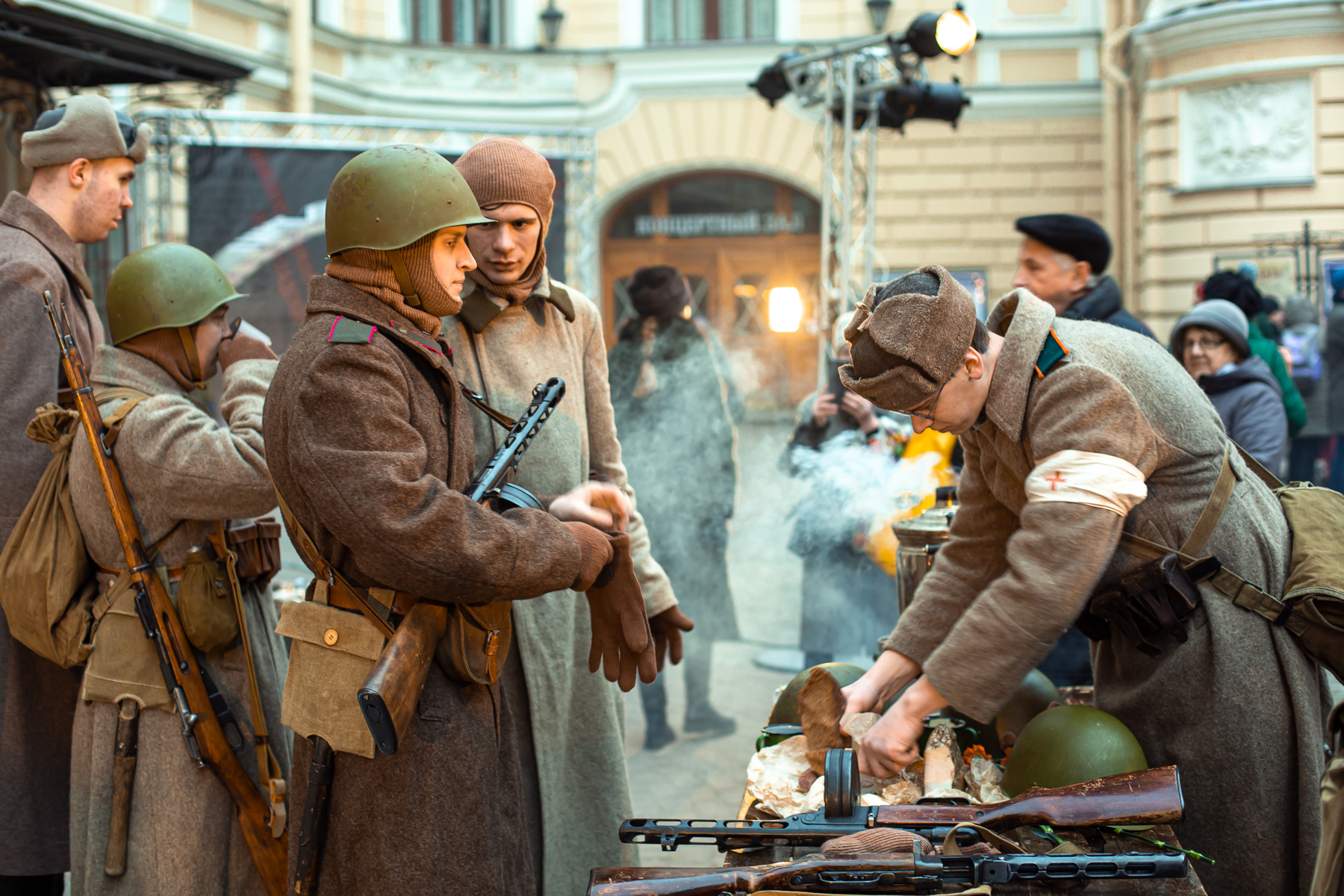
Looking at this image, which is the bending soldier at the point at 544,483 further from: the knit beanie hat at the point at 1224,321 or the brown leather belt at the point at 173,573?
the knit beanie hat at the point at 1224,321

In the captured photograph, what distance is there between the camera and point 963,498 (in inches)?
93.7

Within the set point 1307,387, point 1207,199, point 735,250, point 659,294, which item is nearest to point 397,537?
point 659,294

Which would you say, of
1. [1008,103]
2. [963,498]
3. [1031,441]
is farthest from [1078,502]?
[1008,103]

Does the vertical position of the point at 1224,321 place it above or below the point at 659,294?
below

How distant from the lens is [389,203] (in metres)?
1.97

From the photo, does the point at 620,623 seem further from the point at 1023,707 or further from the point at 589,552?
the point at 1023,707

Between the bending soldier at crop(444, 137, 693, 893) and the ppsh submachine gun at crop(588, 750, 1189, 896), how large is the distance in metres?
0.77

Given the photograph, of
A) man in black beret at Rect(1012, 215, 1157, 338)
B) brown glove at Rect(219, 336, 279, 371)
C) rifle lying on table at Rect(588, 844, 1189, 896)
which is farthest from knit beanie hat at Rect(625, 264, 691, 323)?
rifle lying on table at Rect(588, 844, 1189, 896)

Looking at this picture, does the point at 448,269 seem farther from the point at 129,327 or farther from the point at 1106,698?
the point at 1106,698

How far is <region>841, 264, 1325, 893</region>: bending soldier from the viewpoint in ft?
6.27

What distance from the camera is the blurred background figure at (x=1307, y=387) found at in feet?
26.7

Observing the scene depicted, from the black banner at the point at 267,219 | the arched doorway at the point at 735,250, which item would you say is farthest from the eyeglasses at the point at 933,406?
the arched doorway at the point at 735,250

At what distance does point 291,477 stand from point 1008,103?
14.9 m

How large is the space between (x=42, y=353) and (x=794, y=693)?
215cm
